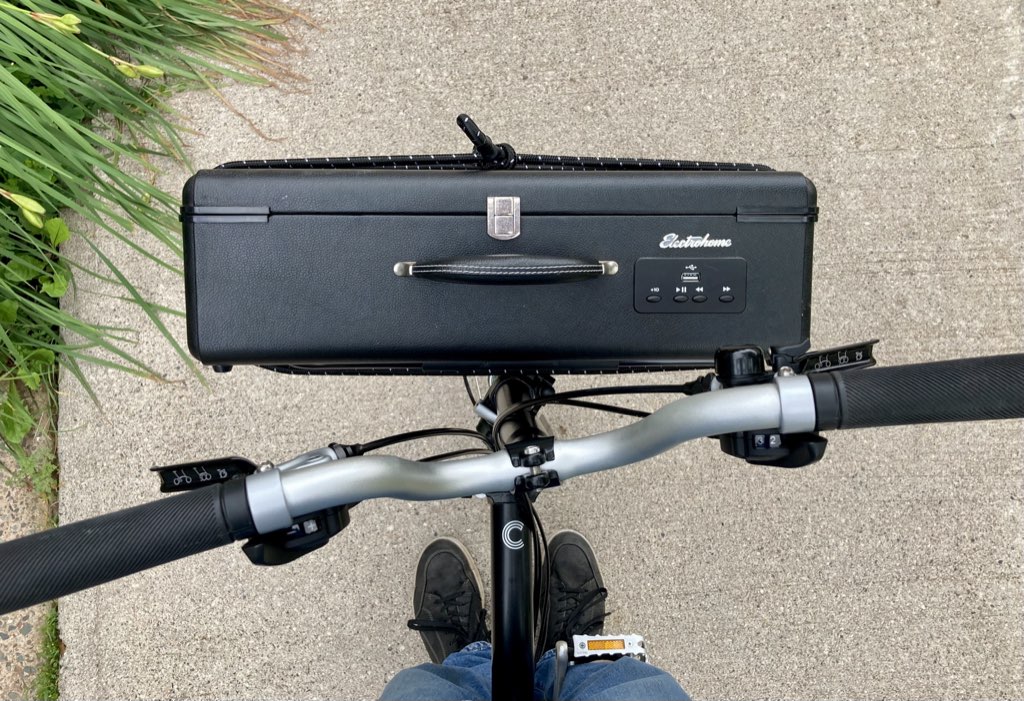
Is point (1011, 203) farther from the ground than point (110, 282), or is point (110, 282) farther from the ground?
point (1011, 203)

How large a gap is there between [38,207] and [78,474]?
72 centimetres

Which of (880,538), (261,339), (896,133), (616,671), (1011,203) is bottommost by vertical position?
(616,671)

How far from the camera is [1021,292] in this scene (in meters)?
1.36

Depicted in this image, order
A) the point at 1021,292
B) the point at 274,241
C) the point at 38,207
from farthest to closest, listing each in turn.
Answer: the point at 1021,292, the point at 38,207, the point at 274,241

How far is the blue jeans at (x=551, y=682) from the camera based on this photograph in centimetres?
93

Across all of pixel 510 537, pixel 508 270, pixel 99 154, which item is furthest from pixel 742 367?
pixel 99 154

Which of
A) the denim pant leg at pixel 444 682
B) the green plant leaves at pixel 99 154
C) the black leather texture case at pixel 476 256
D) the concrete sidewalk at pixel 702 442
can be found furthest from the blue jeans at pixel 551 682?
the green plant leaves at pixel 99 154

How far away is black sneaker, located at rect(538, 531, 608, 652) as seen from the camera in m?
1.28

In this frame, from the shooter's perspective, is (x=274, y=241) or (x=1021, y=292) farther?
(x=1021, y=292)

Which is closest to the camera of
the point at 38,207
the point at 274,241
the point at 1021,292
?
the point at 274,241

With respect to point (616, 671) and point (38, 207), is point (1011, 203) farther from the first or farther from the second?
point (38, 207)

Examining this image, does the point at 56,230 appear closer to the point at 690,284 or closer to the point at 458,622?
the point at 458,622

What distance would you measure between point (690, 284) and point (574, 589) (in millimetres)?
747

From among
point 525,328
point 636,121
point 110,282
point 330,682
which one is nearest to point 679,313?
point 525,328
